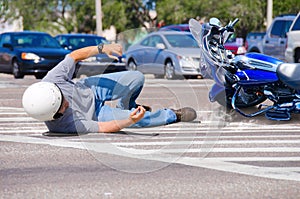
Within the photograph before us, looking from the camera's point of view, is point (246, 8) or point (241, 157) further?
point (246, 8)

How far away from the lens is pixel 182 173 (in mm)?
7125

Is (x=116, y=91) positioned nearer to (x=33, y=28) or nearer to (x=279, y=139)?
(x=279, y=139)

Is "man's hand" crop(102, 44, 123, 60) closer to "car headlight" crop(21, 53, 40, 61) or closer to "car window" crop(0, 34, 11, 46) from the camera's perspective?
"car headlight" crop(21, 53, 40, 61)

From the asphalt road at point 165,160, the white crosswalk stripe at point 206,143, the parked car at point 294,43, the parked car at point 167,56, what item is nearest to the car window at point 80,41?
the parked car at point 167,56

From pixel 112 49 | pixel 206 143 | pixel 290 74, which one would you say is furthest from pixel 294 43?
pixel 112 49

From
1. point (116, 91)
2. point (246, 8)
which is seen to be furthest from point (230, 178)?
point (246, 8)

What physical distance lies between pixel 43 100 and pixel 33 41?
671 inches

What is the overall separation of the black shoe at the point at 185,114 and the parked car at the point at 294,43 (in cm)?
1347

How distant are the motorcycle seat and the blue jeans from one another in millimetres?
1619

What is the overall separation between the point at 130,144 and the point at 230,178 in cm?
217

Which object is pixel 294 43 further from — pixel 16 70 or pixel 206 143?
pixel 206 143

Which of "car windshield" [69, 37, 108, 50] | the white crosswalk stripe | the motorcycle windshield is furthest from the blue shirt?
"car windshield" [69, 37, 108, 50]

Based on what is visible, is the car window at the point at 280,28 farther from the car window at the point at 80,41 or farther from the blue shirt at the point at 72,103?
the blue shirt at the point at 72,103

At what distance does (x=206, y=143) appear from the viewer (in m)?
8.91
